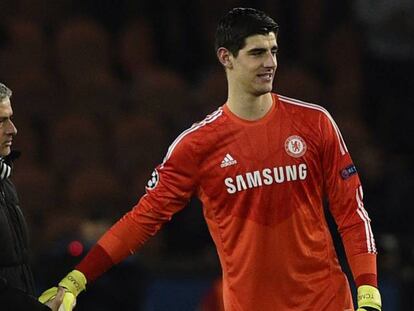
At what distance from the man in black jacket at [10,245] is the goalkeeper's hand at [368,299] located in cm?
125

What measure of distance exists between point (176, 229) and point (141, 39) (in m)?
2.29

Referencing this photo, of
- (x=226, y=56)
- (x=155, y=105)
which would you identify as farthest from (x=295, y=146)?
(x=155, y=105)

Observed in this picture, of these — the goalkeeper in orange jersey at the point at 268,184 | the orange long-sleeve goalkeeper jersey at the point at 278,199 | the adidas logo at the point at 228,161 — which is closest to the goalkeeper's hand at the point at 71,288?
the goalkeeper in orange jersey at the point at 268,184

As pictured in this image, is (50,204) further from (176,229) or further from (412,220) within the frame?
(412,220)

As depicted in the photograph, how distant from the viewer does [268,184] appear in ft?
15.5

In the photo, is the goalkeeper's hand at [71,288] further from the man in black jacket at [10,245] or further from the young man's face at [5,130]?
the young man's face at [5,130]

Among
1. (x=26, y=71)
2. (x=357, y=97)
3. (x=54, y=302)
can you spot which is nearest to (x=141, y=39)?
(x=26, y=71)

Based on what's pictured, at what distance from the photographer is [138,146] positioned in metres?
8.72

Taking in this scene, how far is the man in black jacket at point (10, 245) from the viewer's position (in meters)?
4.58

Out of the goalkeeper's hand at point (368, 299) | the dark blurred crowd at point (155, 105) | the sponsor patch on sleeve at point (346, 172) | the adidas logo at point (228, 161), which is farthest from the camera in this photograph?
the dark blurred crowd at point (155, 105)

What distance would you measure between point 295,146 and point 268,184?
0.19 m

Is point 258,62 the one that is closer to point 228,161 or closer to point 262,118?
point 262,118

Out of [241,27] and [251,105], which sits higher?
[241,27]

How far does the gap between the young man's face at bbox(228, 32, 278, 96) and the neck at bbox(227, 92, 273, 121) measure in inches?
2.4
